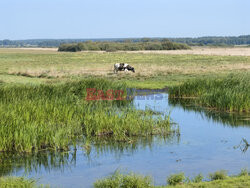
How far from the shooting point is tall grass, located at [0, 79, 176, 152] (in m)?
12.6

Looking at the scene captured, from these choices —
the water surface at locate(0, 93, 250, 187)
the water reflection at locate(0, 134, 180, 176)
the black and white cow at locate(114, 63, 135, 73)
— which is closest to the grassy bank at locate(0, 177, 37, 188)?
the water surface at locate(0, 93, 250, 187)

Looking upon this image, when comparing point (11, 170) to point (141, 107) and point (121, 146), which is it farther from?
point (141, 107)

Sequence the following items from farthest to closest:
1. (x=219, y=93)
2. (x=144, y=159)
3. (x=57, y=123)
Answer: (x=219, y=93), (x=57, y=123), (x=144, y=159)

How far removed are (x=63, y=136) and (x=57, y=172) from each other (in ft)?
7.27

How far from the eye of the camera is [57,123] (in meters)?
14.8

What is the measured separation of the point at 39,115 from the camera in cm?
1510

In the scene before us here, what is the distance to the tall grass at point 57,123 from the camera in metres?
12.6

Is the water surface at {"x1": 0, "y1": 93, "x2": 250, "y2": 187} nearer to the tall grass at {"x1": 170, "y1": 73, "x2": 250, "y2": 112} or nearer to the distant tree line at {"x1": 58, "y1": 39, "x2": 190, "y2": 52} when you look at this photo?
the tall grass at {"x1": 170, "y1": 73, "x2": 250, "y2": 112}

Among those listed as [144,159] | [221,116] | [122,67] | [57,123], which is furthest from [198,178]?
[122,67]

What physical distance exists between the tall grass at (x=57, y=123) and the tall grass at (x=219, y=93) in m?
4.25

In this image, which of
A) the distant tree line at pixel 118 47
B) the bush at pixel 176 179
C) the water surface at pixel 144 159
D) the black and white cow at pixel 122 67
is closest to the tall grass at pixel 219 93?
the water surface at pixel 144 159

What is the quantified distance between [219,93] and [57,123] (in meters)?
7.96

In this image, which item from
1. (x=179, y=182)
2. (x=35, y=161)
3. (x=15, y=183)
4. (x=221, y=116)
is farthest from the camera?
(x=221, y=116)

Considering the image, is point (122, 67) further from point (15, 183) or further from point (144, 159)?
point (15, 183)
